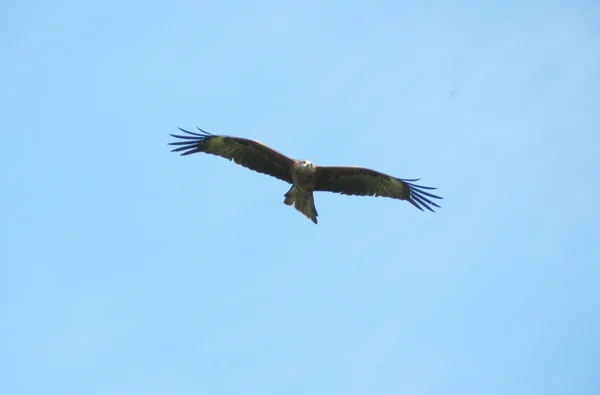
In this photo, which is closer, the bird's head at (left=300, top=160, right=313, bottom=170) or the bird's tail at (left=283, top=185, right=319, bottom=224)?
the bird's head at (left=300, top=160, right=313, bottom=170)

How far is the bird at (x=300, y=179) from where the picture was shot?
14258 millimetres

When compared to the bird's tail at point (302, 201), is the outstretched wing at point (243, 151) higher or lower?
higher

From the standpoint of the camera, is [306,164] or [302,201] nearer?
[306,164]

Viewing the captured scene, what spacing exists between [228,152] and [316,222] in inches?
84.3

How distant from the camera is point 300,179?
46.0 ft

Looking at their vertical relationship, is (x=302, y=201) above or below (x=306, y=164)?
below

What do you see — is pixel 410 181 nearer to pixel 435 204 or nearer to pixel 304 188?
pixel 435 204

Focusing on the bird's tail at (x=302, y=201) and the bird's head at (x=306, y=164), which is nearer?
the bird's head at (x=306, y=164)

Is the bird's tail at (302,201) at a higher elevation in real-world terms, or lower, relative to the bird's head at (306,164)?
lower

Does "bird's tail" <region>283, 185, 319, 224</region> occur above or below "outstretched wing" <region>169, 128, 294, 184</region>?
below

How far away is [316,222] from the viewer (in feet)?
47.0

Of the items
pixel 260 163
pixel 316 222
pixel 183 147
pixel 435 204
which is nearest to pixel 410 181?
pixel 435 204

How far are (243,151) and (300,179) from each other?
4.31 ft

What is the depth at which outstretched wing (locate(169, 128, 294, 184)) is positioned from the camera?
47.2 feet
